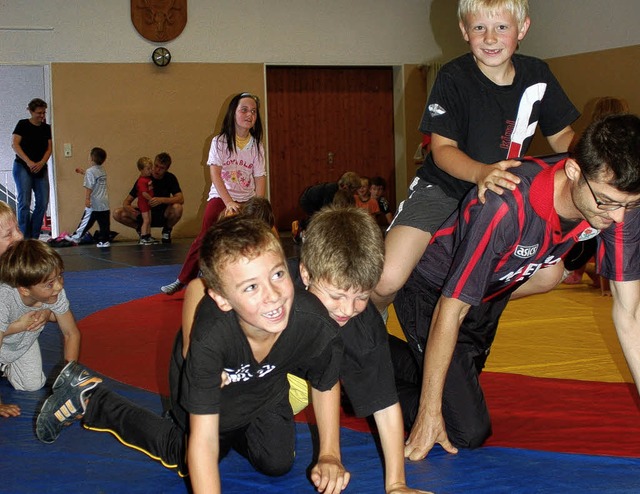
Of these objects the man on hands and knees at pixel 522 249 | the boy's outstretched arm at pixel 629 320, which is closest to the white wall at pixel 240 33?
the man on hands and knees at pixel 522 249

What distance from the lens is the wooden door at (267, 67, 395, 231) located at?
11984 millimetres

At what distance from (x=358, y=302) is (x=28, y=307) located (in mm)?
1741

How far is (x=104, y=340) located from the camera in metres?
4.31

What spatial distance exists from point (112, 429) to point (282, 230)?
9368 millimetres

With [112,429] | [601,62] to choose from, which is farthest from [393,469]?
[601,62]

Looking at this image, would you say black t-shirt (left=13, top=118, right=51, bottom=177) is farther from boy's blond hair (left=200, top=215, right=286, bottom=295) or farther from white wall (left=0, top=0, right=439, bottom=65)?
boy's blond hair (left=200, top=215, right=286, bottom=295)

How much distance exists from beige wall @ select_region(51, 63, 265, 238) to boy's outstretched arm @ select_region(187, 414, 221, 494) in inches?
365

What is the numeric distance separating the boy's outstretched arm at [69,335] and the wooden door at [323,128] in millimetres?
8484

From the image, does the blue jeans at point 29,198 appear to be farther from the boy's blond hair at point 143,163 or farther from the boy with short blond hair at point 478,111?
the boy with short blond hair at point 478,111

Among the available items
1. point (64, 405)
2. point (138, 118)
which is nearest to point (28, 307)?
point (64, 405)

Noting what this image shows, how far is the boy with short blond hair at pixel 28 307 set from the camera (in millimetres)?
3230

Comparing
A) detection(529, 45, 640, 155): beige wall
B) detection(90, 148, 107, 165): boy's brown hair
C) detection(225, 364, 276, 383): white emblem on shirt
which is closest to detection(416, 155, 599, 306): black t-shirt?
detection(225, 364, 276, 383): white emblem on shirt

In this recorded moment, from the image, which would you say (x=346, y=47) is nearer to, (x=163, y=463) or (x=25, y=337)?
(x=25, y=337)

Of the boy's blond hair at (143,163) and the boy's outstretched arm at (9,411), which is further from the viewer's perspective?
the boy's blond hair at (143,163)
